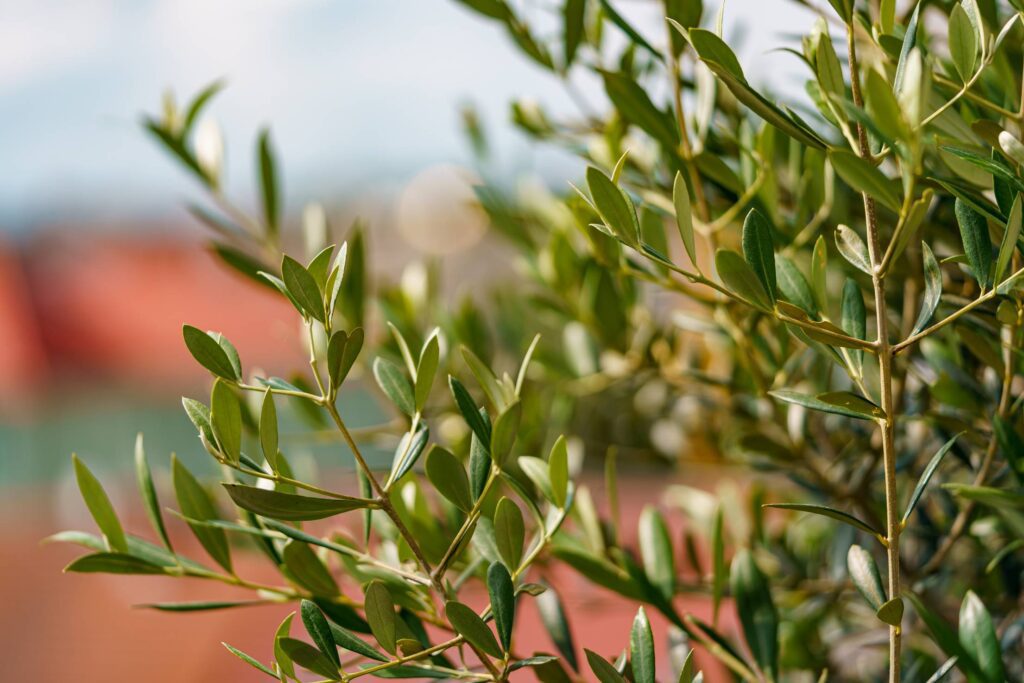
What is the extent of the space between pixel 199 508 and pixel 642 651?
0.13 meters

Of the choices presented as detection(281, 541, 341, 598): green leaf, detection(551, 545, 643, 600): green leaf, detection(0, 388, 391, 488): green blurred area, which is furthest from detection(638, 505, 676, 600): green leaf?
detection(0, 388, 391, 488): green blurred area

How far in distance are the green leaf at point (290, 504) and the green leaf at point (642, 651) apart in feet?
0.24

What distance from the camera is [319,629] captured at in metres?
0.20

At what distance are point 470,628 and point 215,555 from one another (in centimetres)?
10

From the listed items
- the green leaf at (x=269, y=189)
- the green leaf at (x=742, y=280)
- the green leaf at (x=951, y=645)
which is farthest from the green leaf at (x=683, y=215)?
the green leaf at (x=269, y=189)

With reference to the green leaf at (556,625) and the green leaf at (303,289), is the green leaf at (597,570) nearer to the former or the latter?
the green leaf at (556,625)

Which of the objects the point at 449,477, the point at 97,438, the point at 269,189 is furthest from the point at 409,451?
the point at 97,438

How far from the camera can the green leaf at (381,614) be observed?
195 millimetres

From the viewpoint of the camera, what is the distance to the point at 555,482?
212 millimetres

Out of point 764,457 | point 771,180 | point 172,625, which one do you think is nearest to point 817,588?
point 764,457

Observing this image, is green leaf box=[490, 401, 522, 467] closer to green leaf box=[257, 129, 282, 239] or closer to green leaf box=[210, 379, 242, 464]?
green leaf box=[210, 379, 242, 464]

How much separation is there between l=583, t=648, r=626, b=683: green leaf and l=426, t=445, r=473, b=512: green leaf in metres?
0.04

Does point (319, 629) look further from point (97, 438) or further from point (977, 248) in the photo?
point (97, 438)

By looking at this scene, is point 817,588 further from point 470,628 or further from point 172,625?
point 172,625
